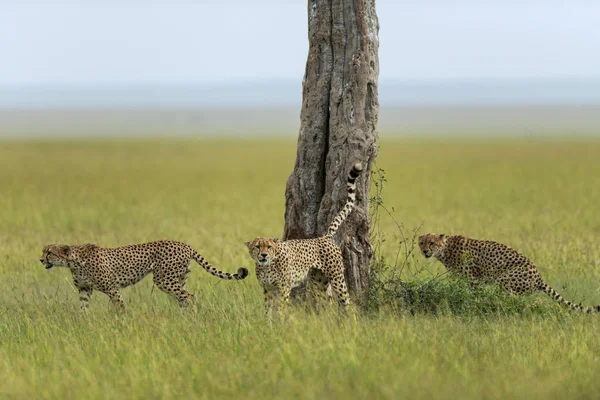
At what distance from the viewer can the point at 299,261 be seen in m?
8.18

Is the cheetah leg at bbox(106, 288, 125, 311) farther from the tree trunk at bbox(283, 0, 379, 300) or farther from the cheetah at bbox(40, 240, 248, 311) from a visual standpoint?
the tree trunk at bbox(283, 0, 379, 300)

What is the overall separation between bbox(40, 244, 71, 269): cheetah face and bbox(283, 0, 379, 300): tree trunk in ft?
6.52

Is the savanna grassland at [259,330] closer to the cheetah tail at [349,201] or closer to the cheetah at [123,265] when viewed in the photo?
the cheetah at [123,265]

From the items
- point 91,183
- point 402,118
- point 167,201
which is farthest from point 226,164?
point 402,118

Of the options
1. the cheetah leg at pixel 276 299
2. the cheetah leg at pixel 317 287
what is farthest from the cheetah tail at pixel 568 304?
the cheetah leg at pixel 276 299

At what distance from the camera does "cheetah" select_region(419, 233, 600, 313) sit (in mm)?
9344

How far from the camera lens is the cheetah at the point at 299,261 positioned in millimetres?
7879

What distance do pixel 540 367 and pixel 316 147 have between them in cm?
327

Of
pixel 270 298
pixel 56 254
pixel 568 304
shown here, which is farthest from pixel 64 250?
pixel 568 304

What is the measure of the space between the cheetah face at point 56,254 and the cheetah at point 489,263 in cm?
331

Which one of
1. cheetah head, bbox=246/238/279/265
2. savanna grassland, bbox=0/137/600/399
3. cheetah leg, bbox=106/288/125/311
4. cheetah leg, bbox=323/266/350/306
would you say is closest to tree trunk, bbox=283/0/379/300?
cheetah leg, bbox=323/266/350/306

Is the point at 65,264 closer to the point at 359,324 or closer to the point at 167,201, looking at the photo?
the point at 359,324

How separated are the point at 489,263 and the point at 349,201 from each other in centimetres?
162

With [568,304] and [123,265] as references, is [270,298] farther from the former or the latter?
[568,304]
